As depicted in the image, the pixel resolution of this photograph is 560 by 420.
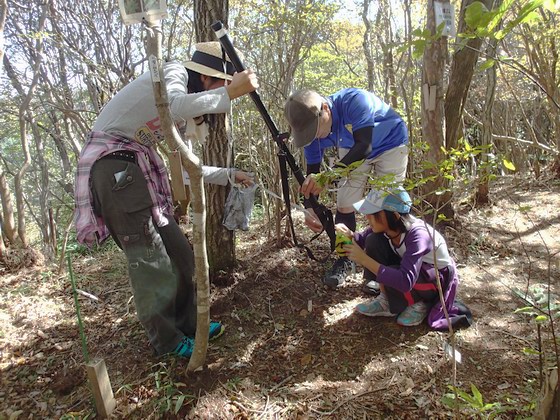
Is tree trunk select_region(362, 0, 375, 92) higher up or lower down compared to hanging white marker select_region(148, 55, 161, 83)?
higher up

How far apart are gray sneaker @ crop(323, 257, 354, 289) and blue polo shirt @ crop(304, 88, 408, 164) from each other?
0.90 m

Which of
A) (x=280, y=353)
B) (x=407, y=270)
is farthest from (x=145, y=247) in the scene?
(x=407, y=270)

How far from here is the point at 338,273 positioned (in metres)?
2.97

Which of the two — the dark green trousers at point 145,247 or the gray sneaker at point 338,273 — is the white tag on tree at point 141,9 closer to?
the dark green trousers at point 145,247

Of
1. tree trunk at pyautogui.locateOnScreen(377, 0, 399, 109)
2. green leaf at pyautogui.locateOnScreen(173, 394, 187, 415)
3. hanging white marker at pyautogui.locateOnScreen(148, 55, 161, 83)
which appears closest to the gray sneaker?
green leaf at pyautogui.locateOnScreen(173, 394, 187, 415)

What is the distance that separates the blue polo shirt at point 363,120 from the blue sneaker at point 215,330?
1.44 m

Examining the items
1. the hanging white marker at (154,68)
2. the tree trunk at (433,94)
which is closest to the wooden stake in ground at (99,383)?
the hanging white marker at (154,68)

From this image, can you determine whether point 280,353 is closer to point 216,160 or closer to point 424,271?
point 424,271

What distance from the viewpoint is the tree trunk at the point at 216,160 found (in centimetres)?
259

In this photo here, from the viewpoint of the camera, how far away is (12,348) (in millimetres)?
2352

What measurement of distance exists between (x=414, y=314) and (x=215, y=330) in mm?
1271

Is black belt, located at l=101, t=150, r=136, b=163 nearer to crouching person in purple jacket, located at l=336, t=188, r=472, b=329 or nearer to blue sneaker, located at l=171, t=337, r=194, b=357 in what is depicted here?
blue sneaker, located at l=171, t=337, r=194, b=357

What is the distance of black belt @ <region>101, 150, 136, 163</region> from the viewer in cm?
183

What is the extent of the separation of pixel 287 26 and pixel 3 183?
11.2ft
